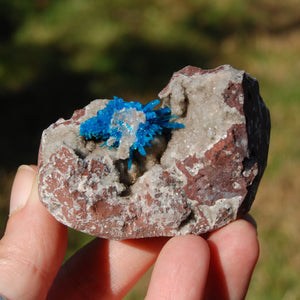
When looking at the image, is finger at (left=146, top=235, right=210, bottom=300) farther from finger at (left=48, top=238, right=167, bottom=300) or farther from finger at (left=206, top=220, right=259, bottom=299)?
finger at (left=48, top=238, right=167, bottom=300)

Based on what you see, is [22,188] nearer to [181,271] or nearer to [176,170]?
[176,170]

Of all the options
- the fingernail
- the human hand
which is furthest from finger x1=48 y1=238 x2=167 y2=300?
the fingernail

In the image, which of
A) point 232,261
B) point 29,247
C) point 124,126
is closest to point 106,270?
point 29,247

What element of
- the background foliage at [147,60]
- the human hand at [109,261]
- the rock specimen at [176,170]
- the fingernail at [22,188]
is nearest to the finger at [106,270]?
the human hand at [109,261]

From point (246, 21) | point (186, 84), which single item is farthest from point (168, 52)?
point (186, 84)

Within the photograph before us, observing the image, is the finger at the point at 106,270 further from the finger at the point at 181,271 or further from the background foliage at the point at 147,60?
the background foliage at the point at 147,60

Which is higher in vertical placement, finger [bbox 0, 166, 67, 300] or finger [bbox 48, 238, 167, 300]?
finger [bbox 0, 166, 67, 300]

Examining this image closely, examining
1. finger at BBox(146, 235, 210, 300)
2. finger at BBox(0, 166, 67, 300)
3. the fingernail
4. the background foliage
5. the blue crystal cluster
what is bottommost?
the background foliage
